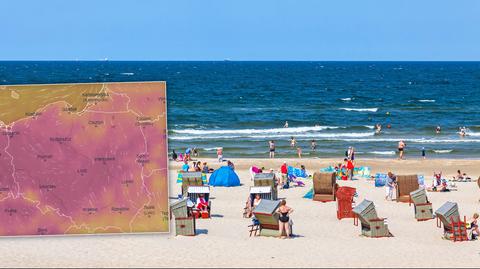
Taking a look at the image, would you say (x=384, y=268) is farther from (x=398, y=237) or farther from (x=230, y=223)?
(x=230, y=223)

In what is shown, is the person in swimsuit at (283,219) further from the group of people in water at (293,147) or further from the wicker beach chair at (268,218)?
the group of people in water at (293,147)

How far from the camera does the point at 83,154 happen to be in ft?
35.4

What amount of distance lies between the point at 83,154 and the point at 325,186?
1530 centimetres

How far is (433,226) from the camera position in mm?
21312

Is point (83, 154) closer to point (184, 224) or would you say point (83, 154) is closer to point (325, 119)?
point (184, 224)

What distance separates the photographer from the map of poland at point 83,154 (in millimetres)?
10680

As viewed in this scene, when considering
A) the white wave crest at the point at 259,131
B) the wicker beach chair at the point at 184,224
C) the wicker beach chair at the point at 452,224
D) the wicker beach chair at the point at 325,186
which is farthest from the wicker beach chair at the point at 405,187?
the white wave crest at the point at 259,131

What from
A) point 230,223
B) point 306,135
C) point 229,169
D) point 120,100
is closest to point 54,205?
point 120,100

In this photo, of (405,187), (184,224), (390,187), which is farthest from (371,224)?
(390,187)

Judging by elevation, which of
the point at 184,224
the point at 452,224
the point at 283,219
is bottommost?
the point at 452,224

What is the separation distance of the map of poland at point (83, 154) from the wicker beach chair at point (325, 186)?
47.9 feet

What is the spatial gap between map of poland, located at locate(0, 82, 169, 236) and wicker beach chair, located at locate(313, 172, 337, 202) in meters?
14.6

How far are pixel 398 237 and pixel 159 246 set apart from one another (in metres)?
5.95

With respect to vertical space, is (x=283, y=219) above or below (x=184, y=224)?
above
